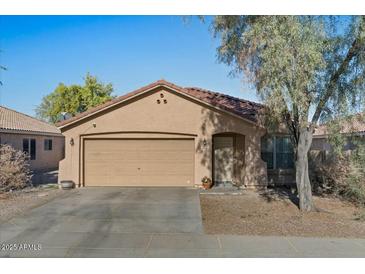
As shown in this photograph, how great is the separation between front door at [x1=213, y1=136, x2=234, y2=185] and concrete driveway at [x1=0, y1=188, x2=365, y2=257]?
4572mm

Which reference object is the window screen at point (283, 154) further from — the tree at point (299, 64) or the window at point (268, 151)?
the tree at point (299, 64)

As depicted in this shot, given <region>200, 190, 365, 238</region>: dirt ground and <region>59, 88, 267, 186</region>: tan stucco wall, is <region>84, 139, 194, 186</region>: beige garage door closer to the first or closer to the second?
<region>59, 88, 267, 186</region>: tan stucco wall

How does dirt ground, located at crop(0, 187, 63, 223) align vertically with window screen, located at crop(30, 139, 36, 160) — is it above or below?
below

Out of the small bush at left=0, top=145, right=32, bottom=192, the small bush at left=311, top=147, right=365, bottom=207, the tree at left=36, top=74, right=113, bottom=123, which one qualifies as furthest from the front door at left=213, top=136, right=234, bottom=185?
the tree at left=36, top=74, right=113, bottom=123

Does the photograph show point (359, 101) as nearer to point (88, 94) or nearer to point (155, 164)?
point (155, 164)

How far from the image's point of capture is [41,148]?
24547mm

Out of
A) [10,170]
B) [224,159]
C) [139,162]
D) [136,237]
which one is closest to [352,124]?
[224,159]

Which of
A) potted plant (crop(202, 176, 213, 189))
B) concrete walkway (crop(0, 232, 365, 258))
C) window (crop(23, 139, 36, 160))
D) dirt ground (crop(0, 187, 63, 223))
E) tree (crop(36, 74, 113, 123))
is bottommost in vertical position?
concrete walkway (crop(0, 232, 365, 258))

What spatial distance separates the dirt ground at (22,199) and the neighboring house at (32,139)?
738 centimetres

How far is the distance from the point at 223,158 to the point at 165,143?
290cm

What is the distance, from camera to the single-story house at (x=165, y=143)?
14.8m

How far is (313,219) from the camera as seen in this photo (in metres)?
9.24

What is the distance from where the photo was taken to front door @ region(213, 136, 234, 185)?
618 inches

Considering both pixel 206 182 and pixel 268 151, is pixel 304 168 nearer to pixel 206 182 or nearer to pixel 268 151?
pixel 206 182
